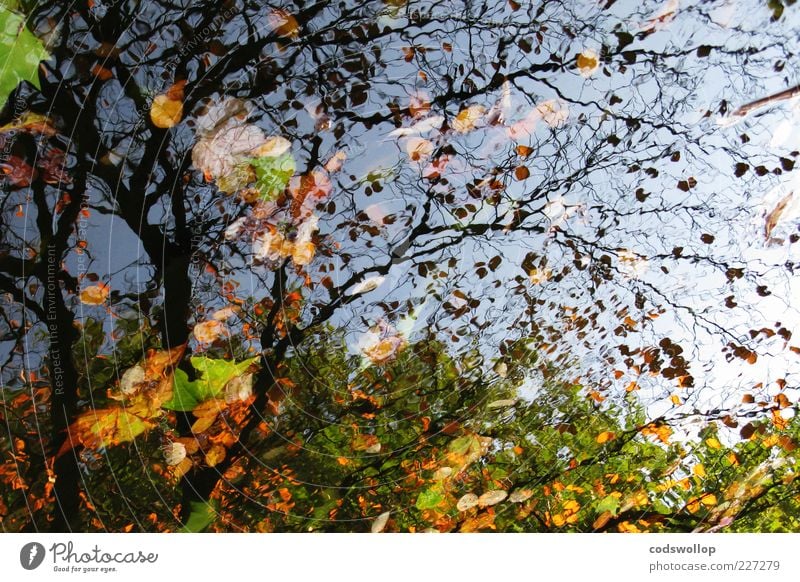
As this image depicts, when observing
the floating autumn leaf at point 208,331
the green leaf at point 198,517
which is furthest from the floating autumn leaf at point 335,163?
the green leaf at point 198,517

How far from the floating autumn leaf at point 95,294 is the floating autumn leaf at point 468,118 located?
1.32 meters

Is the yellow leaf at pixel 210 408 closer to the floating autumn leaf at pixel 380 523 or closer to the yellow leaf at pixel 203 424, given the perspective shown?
the yellow leaf at pixel 203 424

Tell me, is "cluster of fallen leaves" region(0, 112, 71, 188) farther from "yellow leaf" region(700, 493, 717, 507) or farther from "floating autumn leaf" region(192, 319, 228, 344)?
"yellow leaf" region(700, 493, 717, 507)

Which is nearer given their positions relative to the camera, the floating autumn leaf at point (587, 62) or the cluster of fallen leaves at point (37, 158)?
the cluster of fallen leaves at point (37, 158)

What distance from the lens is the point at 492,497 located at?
2.34 metres

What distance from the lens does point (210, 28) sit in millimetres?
2248

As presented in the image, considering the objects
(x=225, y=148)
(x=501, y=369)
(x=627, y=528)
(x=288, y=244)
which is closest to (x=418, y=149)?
(x=288, y=244)

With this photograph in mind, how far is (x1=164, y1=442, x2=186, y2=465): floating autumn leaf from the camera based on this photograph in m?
2.24

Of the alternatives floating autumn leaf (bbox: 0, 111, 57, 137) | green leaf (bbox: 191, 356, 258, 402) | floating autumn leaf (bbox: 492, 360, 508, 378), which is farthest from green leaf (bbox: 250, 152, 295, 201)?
floating autumn leaf (bbox: 492, 360, 508, 378)

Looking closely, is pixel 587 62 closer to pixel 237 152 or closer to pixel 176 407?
pixel 237 152

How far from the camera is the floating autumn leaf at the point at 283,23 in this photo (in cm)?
227

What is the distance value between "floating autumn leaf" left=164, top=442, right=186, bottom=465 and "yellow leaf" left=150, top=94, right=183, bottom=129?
109 cm
